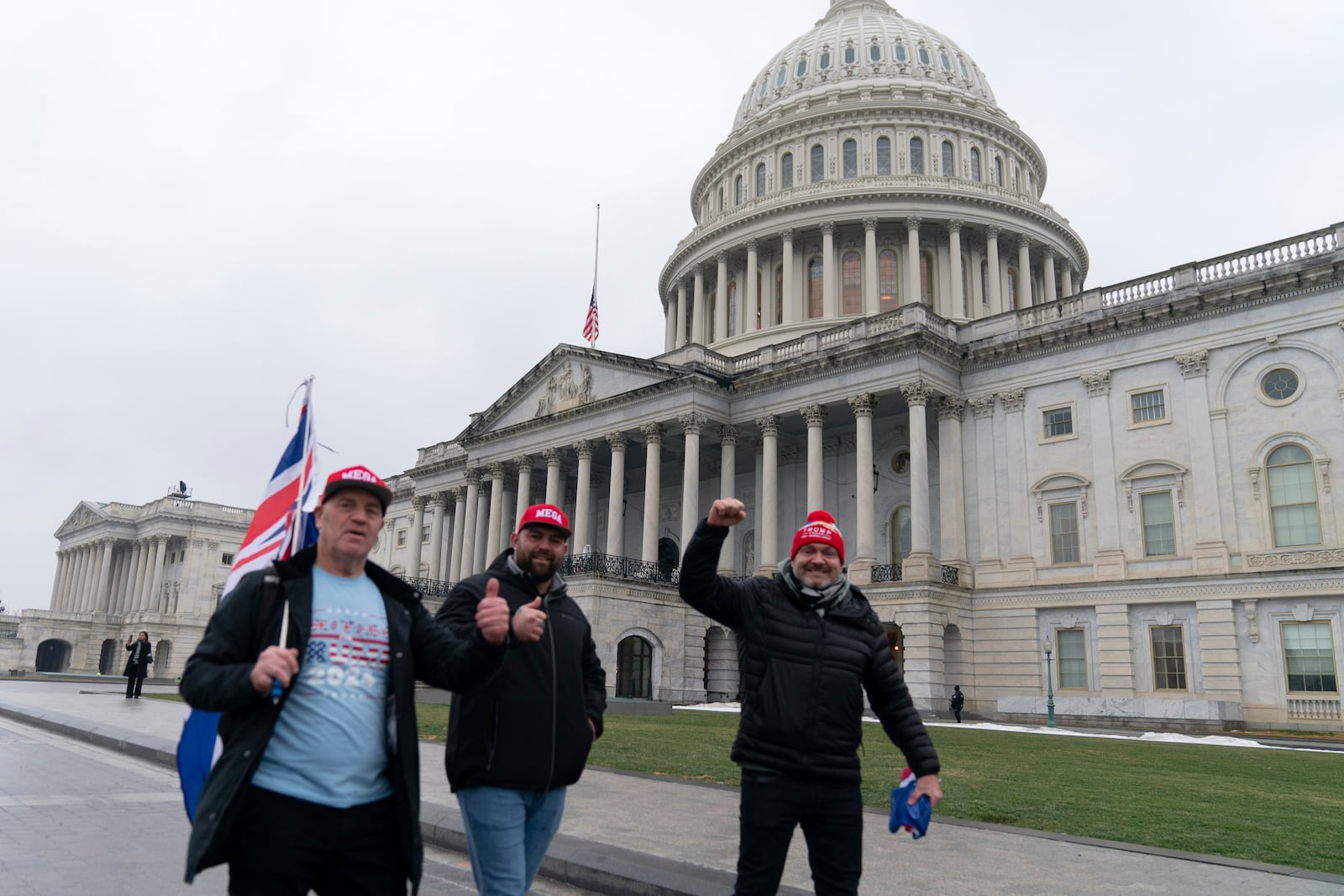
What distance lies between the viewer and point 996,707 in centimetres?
3672

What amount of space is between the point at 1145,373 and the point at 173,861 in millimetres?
36096

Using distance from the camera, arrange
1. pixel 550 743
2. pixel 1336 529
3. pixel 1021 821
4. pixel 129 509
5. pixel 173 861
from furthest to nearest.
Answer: pixel 129 509
pixel 1336 529
pixel 1021 821
pixel 173 861
pixel 550 743

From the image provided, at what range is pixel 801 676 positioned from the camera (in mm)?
5371

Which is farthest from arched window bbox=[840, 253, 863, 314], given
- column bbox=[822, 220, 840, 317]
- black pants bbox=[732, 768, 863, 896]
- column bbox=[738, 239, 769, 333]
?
black pants bbox=[732, 768, 863, 896]

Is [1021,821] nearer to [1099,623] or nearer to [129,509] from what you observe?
[1099,623]

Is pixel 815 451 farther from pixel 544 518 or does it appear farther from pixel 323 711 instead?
pixel 323 711

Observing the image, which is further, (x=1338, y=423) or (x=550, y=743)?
(x=1338, y=423)

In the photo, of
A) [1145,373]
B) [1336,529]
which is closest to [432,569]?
[1145,373]

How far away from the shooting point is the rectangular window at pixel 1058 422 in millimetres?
38375

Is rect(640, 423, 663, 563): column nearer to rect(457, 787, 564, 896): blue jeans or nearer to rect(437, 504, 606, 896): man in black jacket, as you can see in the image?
rect(437, 504, 606, 896): man in black jacket

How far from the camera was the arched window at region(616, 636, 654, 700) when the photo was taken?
4178 cm

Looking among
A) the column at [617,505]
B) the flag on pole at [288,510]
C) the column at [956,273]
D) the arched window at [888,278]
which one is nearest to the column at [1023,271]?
the column at [956,273]

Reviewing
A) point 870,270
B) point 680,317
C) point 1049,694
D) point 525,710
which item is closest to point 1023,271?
point 870,270

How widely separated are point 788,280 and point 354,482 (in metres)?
56.7
